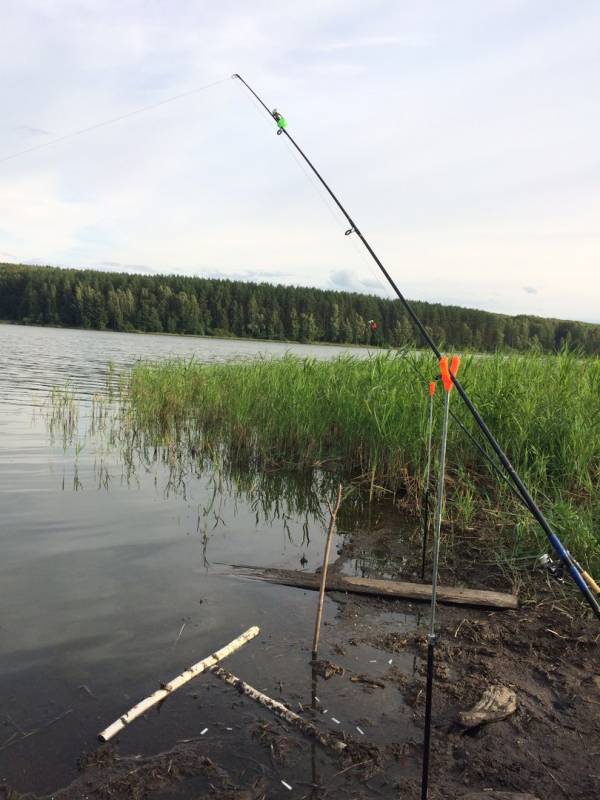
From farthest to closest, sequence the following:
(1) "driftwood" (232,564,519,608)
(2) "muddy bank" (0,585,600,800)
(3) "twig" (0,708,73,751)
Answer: (1) "driftwood" (232,564,519,608), (3) "twig" (0,708,73,751), (2) "muddy bank" (0,585,600,800)

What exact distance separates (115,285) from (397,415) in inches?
2818

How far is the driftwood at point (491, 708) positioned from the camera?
3.07 m

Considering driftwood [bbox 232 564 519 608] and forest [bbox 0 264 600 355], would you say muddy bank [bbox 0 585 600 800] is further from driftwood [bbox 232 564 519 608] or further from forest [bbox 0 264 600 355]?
forest [bbox 0 264 600 355]

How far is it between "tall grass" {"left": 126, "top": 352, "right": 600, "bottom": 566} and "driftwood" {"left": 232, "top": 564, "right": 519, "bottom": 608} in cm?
81

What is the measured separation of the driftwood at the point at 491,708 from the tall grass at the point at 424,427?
5.79ft

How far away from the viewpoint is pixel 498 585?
16.1 ft

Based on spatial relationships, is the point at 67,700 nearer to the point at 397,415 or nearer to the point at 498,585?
the point at 498,585

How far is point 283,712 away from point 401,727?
1.95ft

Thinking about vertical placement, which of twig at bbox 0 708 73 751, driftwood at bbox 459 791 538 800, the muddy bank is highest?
driftwood at bbox 459 791 538 800

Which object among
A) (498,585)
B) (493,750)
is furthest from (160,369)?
(493,750)

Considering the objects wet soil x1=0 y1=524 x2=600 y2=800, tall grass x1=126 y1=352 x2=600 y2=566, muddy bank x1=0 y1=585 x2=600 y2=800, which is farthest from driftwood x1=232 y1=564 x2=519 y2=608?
tall grass x1=126 y1=352 x2=600 y2=566

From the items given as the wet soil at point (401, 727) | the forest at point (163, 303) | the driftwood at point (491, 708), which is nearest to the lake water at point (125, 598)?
the wet soil at point (401, 727)

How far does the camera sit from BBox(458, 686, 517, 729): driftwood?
3068mm

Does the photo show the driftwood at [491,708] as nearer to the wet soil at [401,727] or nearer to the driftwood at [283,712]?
the wet soil at [401,727]
